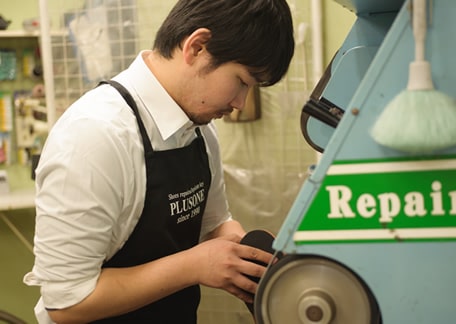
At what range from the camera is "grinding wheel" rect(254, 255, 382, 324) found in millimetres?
691

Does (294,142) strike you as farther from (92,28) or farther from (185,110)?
(185,110)

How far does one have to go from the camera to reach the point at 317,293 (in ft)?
2.29

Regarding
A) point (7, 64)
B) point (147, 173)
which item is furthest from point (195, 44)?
point (7, 64)

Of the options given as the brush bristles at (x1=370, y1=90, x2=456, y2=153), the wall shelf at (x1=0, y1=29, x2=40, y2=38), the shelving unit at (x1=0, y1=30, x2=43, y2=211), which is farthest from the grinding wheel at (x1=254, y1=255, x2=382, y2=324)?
the wall shelf at (x1=0, y1=29, x2=40, y2=38)

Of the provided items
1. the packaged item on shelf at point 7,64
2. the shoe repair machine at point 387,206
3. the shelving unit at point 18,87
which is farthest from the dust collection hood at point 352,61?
the packaged item on shelf at point 7,64

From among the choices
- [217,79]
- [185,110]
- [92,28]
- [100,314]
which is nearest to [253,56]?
[217,79]

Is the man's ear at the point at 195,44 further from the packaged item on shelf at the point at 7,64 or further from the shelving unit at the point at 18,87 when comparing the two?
the packaged item on shelf at the point at 7,64

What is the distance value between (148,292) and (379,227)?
448mm

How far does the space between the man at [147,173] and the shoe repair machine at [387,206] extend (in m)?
0.25

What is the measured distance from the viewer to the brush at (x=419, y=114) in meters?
0.61

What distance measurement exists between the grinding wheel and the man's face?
39cm

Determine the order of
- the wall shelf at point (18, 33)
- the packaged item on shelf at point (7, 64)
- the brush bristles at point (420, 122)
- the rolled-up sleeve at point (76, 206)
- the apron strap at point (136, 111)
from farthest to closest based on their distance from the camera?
the packaged item on shelf at point (7, 64) < the wall shelf at point (18, 33) < the apron strap at point (136, 111) < the rolled-up sleeve at point (76, 206) < the brush bristles at point (420, 122)

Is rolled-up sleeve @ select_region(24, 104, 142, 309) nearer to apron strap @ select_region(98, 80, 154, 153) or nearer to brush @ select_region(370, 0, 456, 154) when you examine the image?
apron strap @ select_region(98, 80, 154, 153)

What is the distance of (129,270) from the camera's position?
976mm
